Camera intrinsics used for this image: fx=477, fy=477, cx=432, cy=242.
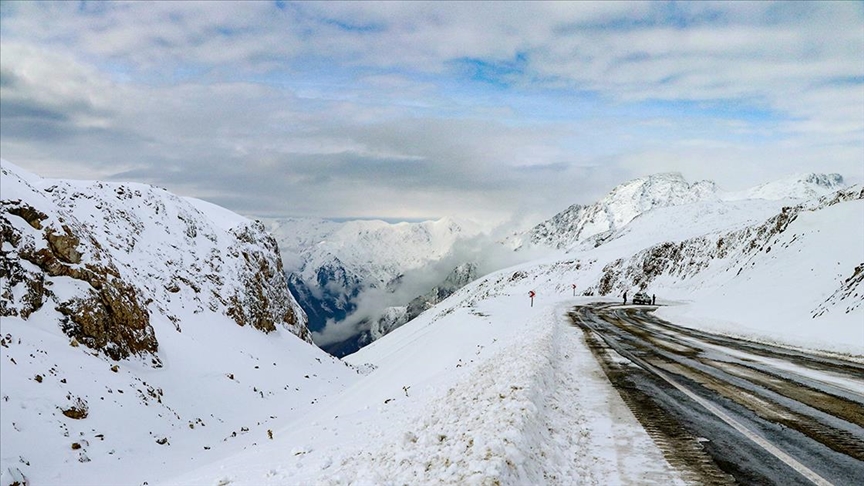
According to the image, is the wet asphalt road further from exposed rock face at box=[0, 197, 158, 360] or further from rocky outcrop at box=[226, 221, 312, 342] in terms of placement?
rocky outcrop at box=[226, 221, 312, 342]

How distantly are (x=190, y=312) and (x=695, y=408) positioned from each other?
3034cm

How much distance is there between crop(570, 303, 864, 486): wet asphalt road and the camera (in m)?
6.36

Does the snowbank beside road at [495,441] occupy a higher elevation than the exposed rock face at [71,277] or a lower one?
lower

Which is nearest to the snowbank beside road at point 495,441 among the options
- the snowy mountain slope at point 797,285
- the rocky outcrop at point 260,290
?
the snowy mountain slope at point 797,285

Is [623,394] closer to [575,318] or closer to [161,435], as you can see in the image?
[161,435]

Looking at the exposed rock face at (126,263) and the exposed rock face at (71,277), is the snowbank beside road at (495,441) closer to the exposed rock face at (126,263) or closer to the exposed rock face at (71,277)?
the exposed rock face at (71,277)

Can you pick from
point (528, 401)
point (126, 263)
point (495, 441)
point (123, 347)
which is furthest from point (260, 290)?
point (495, 441)

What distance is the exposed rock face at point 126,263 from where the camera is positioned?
1878cm

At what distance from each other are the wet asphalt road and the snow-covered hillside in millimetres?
14379

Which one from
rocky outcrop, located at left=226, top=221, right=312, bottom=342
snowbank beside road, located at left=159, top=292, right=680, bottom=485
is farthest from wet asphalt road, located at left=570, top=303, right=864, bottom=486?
rocky outcrop, located at left=226, top=221, right=312, bottom=342

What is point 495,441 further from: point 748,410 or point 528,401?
point 748,410

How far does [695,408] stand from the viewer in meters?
9.42

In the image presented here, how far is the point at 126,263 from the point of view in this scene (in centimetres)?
2884

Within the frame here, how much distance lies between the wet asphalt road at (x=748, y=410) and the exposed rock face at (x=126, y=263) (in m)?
20.3
